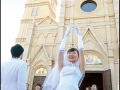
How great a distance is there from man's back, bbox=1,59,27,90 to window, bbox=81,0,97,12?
15.0 metres

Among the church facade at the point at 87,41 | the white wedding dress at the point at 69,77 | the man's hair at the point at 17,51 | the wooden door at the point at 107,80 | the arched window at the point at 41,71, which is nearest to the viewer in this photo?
the white wedding dress at the point at 69,77

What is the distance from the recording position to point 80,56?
2.66 metres

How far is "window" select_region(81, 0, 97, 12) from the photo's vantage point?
1658 centimetres

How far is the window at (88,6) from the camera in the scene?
1658 centimetres

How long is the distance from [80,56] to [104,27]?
41.6ft

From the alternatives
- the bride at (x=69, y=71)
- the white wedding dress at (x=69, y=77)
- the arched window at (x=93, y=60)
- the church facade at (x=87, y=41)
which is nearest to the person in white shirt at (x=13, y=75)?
the bride at (x=69, y=71)

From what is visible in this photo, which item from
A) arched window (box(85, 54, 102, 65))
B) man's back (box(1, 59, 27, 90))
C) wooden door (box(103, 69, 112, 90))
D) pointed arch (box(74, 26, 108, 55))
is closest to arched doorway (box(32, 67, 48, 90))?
pointed arch (box(74, 26, 108, 55))

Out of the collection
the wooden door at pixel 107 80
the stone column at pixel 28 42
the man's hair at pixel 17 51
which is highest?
the stone column at pixel 28 42

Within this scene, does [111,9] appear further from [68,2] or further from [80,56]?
[80,56]

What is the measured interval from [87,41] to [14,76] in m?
12.0

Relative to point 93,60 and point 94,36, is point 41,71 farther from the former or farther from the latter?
point 94,36

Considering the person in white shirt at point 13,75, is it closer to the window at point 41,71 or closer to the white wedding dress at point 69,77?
the white wedding dress at point 69,77

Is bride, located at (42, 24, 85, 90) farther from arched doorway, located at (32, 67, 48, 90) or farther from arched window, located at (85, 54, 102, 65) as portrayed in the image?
arched doorway, located at (32, 67, 48, 90)

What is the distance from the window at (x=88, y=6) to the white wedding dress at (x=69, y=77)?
1497cm
